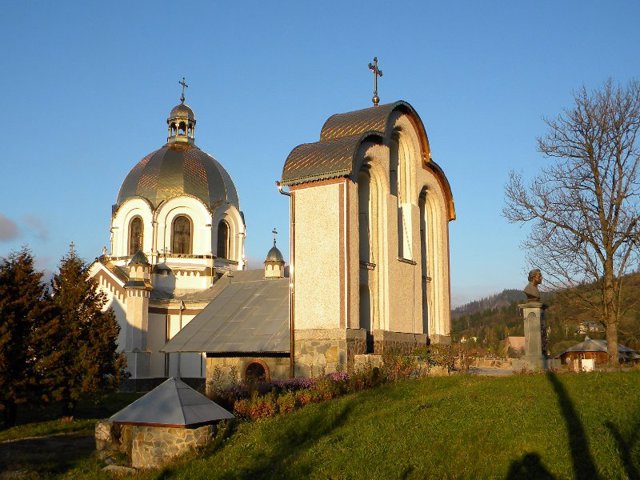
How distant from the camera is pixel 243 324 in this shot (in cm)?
2142

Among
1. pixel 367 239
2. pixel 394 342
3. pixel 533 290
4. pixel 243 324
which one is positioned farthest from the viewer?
pixel 243 324

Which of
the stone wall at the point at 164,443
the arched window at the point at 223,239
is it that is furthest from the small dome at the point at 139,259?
the stone wall at the point at 164,443

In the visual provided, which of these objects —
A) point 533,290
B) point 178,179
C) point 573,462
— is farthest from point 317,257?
point 178,179

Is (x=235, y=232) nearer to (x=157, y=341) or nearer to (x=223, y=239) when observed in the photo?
(x=223, y=239)

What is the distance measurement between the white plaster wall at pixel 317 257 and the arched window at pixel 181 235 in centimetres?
1711

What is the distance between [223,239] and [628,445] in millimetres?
28714

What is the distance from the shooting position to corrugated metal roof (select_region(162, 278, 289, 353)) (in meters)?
19.7

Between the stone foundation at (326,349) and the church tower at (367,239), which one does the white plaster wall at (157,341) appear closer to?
the church tower at (367,239)

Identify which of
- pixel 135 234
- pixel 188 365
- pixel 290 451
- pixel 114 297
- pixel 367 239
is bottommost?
pixel 290 451

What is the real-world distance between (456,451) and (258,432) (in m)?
3.87

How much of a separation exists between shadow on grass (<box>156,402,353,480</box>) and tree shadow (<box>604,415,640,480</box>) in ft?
13.1

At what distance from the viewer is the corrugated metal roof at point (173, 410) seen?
38.0ft

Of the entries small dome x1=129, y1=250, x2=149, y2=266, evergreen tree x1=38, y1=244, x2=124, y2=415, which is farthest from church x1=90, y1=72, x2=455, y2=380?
evergreen tree x1=38, y1=244, x2=124, y2=415

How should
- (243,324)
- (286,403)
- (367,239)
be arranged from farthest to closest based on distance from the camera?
(243,324) → (367,239) → (286,403)
